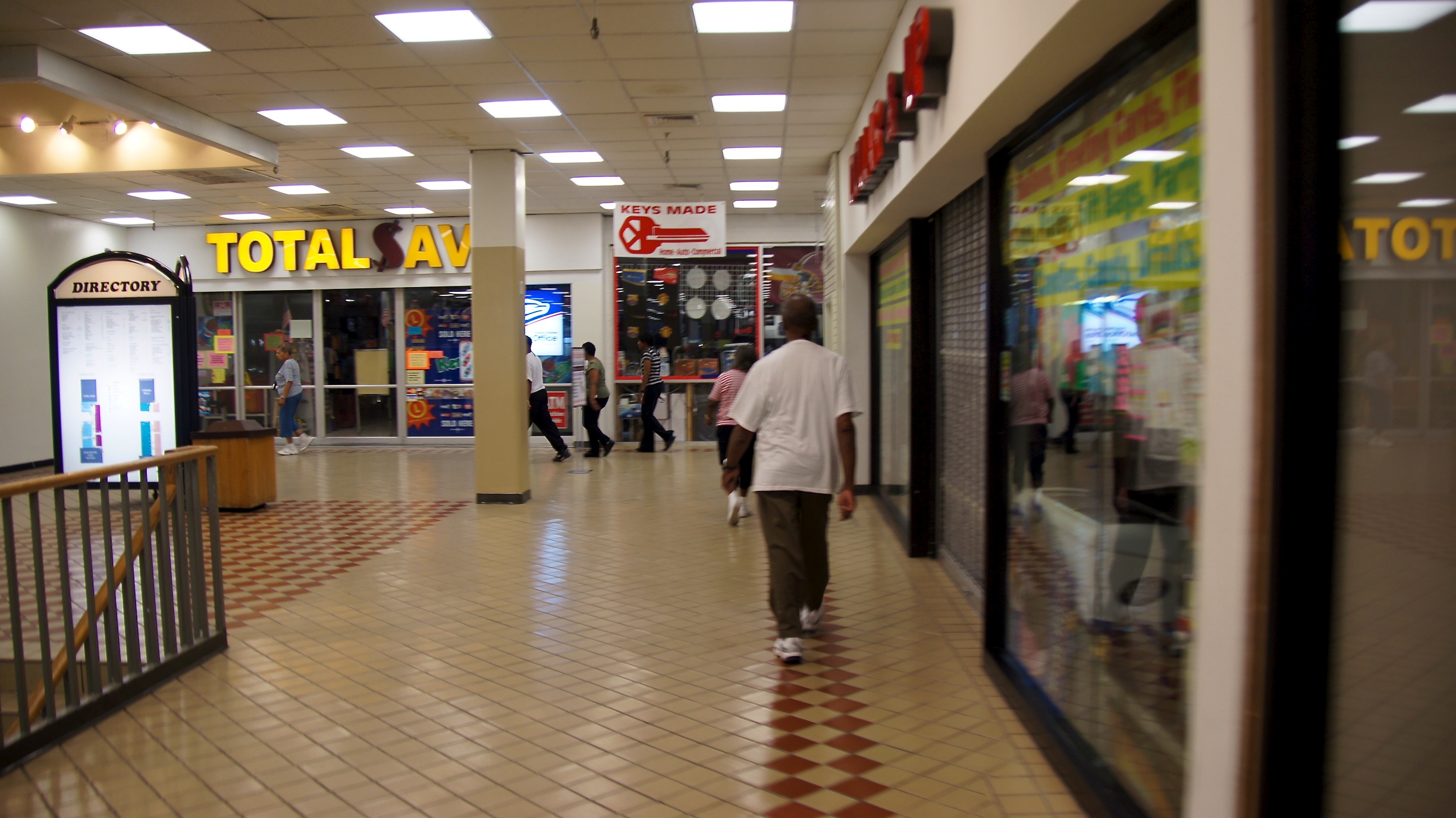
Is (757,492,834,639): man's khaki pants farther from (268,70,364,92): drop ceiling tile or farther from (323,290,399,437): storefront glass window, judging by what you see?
(323,290,399,437): storefront glass window

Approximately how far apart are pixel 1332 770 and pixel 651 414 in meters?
11.7

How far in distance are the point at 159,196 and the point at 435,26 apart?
822 cm

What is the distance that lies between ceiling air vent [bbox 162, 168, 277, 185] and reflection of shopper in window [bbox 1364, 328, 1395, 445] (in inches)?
387

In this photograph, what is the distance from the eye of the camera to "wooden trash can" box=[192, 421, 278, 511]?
8.65 metres

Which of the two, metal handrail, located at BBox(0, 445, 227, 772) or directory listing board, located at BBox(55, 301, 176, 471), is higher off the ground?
directory listing board, located at BBox(55, 301, 176, 471)

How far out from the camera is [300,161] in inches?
390

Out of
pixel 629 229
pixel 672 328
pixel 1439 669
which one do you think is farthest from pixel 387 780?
pixel 672 328

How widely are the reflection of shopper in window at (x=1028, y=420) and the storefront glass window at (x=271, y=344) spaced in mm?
13693

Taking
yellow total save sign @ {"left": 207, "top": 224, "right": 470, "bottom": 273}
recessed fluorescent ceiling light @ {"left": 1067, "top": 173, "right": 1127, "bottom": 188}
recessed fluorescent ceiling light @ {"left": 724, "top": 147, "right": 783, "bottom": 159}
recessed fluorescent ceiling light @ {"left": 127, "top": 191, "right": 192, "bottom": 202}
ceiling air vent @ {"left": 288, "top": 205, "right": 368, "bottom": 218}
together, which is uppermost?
ceiling air vent @ {"left": 288, "top": 205, "right": 368, "bottom": 218}

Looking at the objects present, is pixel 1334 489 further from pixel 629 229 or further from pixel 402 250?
pixel 402 250

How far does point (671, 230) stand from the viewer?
9.62 metres

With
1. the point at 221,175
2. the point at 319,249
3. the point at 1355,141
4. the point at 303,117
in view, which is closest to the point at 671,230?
the point at 303,117

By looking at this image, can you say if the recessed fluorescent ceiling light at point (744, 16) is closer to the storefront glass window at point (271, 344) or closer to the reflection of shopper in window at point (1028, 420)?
the reflection of shopper in window at point (1028, 420)

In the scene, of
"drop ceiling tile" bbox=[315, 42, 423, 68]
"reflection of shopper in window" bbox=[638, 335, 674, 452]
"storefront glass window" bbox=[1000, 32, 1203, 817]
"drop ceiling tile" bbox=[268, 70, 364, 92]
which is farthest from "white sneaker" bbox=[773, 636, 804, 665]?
"reflection of shopper in window" bbox=[638, 335, 674, 452]
